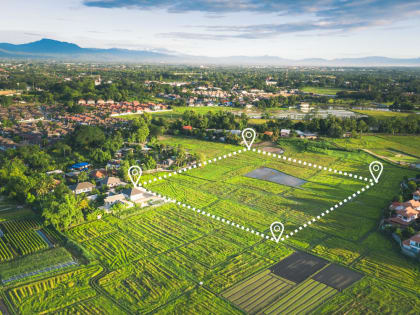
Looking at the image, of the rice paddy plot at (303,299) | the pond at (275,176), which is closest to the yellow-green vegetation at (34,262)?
the rice paddy plot at (303,299)

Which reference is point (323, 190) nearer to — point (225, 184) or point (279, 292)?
point (225, 184)

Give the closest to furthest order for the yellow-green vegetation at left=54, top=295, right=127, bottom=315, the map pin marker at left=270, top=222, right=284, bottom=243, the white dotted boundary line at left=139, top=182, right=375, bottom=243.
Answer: the yellow-green vegetation at left=54, top=295, right=127, bottom=315 → the map pin marker at left=270, top=222, right=284, bottom=243 → the white dotted boundary line at left=139, top=182, right=375, bottom=243

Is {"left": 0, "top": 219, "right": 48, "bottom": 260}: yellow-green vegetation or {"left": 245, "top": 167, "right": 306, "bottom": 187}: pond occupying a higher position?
{"left": 245, "top": 167, "right": 306, "bottom": 187}: pond

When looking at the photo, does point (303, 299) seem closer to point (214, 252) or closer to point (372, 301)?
point (372, 301)

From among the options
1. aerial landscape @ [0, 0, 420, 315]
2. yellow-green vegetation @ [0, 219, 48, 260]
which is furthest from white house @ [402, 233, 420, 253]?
yellow-green vegetation @ [0, 219, 48, 260]

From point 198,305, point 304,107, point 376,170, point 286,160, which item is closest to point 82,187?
point 198,305

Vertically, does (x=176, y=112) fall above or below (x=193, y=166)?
above

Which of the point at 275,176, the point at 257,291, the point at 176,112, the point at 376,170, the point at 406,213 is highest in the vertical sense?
the point at 176,112

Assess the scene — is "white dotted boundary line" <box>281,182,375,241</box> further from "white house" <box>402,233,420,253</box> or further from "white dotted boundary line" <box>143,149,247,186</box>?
"white dotted boundary line" <box>143,149,247,186</box>
